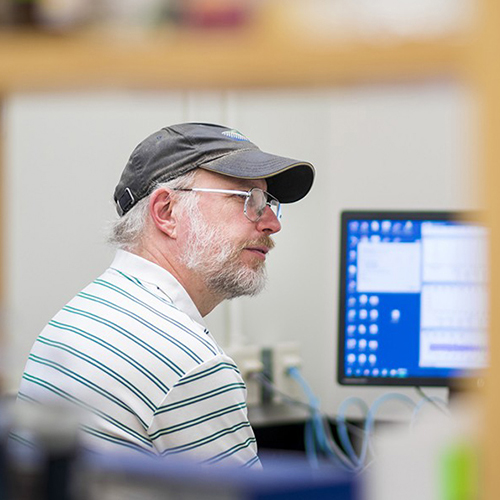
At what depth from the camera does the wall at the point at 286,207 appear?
2473mm

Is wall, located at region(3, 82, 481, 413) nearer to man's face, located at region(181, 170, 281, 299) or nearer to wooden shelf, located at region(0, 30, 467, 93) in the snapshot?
man's face, located at region(181, 170, 281, 299)

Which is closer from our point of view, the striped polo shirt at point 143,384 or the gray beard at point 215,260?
the striped polo shirt at point 143,384

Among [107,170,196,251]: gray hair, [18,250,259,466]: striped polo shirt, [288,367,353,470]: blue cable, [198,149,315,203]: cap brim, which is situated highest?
[198,149,315,203]: cap brim

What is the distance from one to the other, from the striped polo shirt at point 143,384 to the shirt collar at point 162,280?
6.4 inches

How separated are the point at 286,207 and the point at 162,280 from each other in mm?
896

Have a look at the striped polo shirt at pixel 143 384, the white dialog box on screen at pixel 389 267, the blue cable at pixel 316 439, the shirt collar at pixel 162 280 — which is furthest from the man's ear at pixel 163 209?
the blue cable at pixel 316 439

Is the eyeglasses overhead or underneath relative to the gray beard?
overhead

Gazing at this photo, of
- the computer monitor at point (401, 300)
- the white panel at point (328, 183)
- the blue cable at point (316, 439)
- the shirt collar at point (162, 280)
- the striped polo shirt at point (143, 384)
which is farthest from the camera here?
the white panel at point (328, 183)

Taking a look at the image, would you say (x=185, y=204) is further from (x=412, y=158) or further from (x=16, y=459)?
(x=16, y=459)

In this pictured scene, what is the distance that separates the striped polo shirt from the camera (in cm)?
150

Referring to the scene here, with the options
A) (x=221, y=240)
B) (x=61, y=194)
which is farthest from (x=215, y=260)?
(x=61, y=194)

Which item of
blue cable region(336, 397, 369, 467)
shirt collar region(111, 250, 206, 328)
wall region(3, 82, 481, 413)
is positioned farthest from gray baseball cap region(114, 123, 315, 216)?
blue cable region(336, 397, 369, 467)

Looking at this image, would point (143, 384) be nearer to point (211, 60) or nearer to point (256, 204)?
point (256, 204)

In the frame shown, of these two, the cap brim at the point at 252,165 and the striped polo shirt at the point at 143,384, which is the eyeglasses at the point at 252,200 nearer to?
the cap brim at the point at 252,165
